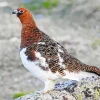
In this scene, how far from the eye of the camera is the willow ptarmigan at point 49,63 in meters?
8.75

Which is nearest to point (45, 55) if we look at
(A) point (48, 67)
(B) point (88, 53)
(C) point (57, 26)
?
(A) point (48, 67)

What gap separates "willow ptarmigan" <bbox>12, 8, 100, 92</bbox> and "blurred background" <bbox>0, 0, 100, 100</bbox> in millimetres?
5780

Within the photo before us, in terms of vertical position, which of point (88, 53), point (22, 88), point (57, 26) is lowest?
point (22, 88)

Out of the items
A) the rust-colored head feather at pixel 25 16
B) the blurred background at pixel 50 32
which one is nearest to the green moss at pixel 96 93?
the rust-colored head feather at pixel 25 16

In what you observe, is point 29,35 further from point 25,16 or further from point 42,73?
point 42,73

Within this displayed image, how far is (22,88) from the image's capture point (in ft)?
51.0

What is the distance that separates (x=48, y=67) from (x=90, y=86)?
666mm

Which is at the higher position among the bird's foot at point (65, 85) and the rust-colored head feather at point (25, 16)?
the rust-colored head feather at point (25, 16)

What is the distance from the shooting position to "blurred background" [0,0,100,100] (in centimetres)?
1593

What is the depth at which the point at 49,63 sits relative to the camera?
29.0ft

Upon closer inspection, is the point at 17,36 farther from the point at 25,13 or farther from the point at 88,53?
the point at 25,13

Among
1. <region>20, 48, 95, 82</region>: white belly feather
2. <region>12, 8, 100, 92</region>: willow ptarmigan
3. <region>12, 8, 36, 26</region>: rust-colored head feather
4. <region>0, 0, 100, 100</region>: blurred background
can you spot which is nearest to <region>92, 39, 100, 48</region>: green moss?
<region>0, 0, 100, 100</region>: blurred background

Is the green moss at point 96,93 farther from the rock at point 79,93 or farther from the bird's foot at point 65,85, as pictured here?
the bird's foot at point 65,85

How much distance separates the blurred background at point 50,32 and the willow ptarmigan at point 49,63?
5780mm
